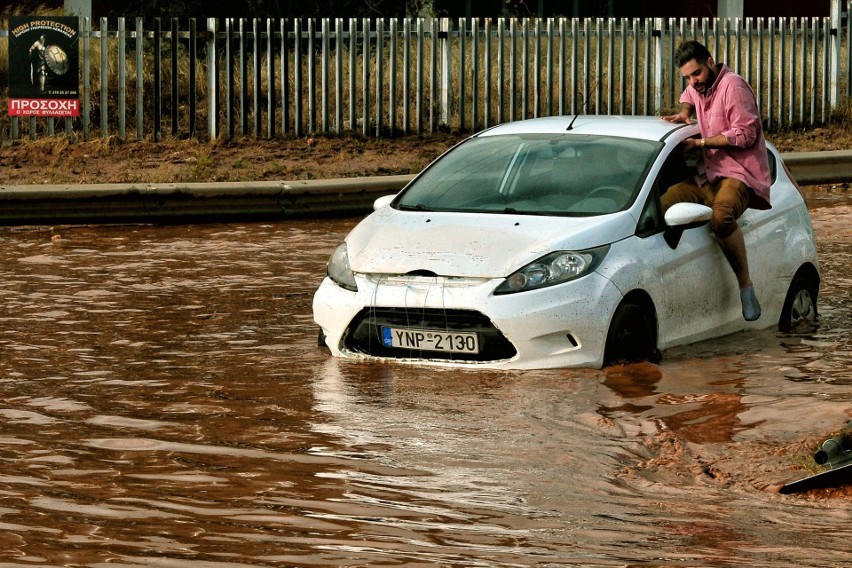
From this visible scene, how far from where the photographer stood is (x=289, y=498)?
596 centimetres

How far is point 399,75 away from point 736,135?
11.4 meters

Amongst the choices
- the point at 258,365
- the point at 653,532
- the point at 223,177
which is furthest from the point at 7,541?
the point at 223,177

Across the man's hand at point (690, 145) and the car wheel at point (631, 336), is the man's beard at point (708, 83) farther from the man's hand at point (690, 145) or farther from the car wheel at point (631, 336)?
the car wheel at point (631, 336)

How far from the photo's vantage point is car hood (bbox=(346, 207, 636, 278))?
26.9 feet

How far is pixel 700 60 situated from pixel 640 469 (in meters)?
3.88

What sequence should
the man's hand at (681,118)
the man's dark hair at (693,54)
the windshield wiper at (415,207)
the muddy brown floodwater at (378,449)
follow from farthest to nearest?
the man's hand at (681,118) → the man's dark hair at (693,54) → the windshield wiper at (415,207) → the muddy brown floodwater at (378,449)

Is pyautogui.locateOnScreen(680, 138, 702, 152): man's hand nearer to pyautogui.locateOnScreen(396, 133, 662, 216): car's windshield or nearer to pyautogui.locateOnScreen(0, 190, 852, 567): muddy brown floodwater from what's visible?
pyautogui.locateOnScreen(396, 133, 662, 216): car's windshield

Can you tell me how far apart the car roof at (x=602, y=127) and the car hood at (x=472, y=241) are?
35.6 inches

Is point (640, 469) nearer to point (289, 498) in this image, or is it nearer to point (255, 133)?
point (289, 498)

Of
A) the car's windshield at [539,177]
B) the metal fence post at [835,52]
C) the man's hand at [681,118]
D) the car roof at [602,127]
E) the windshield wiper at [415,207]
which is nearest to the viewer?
the car's windshield at [539,177]

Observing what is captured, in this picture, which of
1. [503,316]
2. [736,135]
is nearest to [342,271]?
[503,316]

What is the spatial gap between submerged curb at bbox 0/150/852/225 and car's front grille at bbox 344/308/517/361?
722cm

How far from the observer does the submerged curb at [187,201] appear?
15.0m

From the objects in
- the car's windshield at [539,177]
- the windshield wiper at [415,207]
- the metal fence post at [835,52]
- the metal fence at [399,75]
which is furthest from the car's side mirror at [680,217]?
the metal fence post at [835,52]
